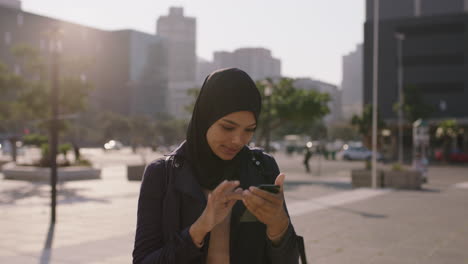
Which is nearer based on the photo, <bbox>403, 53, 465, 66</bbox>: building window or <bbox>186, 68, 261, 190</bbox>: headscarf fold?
<bbox>186, 68, 261, 190</bbox>: headscarf fold

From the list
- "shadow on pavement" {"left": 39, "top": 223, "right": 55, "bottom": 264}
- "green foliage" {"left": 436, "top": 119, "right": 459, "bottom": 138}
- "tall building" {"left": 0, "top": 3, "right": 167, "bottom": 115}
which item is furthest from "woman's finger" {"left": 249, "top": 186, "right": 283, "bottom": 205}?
"tall building" {"left": 0, "top": 3, "right": 167, "bottom": 115}

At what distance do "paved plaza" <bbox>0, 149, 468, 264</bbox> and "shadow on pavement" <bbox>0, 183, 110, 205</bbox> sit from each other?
29 millimetres

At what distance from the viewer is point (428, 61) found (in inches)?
2566

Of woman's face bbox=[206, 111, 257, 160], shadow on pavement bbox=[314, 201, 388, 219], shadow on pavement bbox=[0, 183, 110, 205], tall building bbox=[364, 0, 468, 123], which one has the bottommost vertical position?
shadow on pavement bbox=[0, 183, 110, 205]

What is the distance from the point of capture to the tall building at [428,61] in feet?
209

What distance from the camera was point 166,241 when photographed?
7.55 ft

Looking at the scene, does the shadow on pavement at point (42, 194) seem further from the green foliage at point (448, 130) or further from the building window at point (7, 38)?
the building window at point (7, 38)

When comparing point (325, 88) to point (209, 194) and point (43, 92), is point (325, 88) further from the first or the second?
point (43, 92)

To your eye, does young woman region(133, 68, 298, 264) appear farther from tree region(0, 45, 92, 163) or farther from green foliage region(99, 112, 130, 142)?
green foliage region(99, 112, 130, 142)

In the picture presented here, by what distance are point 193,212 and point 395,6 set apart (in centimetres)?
11900

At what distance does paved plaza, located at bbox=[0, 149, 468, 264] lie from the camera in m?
7.87

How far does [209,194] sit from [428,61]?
6784 centimetres

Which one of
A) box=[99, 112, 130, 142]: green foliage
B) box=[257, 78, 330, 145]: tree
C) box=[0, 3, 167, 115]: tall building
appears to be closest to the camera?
box=[257, 78, 330, 145]: tree

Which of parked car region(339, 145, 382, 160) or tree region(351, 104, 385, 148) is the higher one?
tree region(351, 104, 385, 148)
